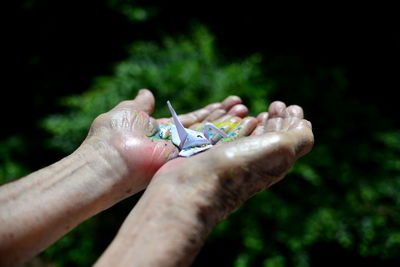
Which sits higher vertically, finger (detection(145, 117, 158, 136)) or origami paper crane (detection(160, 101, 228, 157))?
finger (detection(145, 117, 158, 136))

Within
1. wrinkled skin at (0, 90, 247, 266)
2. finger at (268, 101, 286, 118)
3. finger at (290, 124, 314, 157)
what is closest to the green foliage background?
finger at (268, 101, 286, 118)

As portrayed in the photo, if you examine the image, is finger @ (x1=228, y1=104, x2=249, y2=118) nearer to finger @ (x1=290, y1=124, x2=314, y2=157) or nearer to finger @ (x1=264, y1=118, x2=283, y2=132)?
finger @ (x1=264, y1=118, x2=283, y2=132)

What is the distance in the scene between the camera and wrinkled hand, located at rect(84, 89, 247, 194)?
1.96 metres

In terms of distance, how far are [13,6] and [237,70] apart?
3.01 meters

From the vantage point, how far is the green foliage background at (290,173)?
305 centimetres

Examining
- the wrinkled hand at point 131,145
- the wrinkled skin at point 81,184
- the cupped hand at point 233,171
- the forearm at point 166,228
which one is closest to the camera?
the forearm at point 166,228

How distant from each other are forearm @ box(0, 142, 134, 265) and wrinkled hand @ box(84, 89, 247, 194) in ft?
0.05

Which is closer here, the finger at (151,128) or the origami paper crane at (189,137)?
the origami paper crane at (189,137)

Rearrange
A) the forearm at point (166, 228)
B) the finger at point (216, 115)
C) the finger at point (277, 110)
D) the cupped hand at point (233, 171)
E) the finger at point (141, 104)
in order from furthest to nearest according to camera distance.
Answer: the finger at point (216, 115), the finger at point (141, 104), the finger at point (277, 110), the cupped hand at point (233, 171), the forearm at point (166, 228)

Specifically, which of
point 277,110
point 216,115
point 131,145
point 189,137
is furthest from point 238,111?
point 131,145

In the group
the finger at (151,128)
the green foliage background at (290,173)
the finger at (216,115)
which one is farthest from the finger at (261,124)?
the green foliage background at (290,173)

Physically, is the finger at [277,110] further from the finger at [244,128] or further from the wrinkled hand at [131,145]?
the wrinkled hand at [131,145]

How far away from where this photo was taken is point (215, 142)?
216cm

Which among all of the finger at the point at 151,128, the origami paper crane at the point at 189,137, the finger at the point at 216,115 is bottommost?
the finger at the point at 216,115
